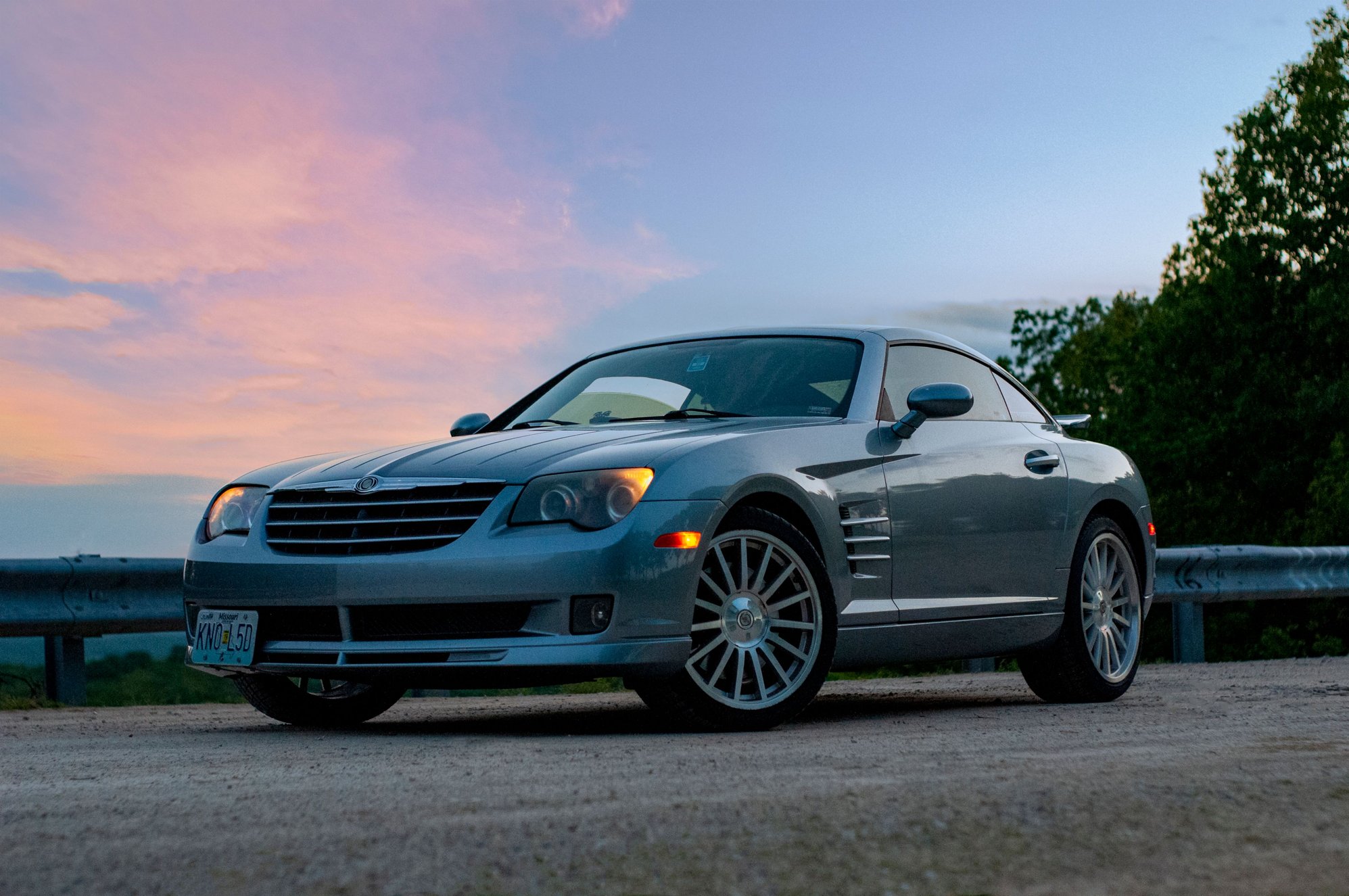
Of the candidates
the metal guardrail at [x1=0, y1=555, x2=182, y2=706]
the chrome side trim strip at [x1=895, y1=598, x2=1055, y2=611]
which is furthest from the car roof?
the metal guardrail at [x1=0, y1=555, x2=182, y2=706]

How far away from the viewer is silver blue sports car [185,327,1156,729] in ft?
17.5

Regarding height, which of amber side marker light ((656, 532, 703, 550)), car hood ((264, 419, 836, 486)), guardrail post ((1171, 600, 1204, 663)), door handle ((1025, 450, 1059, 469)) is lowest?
guardrail post ((1171, 600, 1204, 663))

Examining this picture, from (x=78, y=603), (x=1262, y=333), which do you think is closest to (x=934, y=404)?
(x=78, y=603)

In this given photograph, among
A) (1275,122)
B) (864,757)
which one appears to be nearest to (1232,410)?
(1275,122)

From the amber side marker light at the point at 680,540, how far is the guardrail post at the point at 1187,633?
7923mm

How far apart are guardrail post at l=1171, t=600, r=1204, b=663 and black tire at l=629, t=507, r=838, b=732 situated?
729 centimetres

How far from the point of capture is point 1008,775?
13.4 feet

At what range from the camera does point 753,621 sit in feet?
18.6

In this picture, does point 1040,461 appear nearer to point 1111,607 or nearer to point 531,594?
point 1111,607

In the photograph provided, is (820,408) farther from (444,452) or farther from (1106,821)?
(1106,821)

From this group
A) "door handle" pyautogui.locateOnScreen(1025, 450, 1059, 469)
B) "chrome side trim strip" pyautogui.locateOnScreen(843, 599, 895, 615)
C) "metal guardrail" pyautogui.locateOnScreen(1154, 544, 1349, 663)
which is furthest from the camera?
"metal guardrail" pyautogui.locateOnScreen(1154, 544, 1349, 663)

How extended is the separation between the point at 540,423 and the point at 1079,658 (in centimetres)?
271

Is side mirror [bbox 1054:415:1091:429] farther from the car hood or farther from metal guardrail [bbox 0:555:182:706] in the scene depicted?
metal guardrail [bbox 0:555:182:706]

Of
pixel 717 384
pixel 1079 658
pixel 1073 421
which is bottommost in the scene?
pixel 1079 658
